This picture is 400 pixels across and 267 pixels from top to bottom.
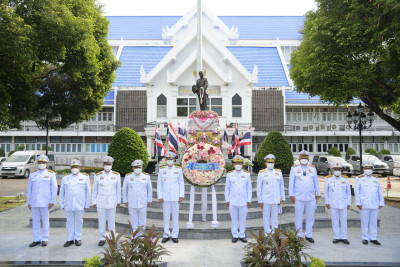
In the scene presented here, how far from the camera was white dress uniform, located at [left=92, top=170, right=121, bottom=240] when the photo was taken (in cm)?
780

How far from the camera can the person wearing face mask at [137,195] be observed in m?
7.95

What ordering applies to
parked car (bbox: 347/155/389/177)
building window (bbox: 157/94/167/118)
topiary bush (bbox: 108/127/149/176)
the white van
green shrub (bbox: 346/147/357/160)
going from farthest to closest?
green shrub (bbox: 346/147/357/160), parked car (bbox: 347/155/389/177), building window (bbox: 157/94/167/118), the white van, topiary bush (bbox: 108/127/149/176)

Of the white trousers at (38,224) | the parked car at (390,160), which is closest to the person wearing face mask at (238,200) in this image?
the white trousers at (38,224)

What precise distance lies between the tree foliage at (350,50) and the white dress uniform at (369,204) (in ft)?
11.2

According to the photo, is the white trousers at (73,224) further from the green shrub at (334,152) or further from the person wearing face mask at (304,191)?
the green shrub at (334,152)

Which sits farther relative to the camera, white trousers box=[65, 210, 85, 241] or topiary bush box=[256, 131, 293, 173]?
topiary bush box=[256, 131, 293, 173]

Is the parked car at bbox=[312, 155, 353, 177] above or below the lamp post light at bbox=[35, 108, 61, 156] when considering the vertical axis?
below

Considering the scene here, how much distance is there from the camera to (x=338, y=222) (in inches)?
318

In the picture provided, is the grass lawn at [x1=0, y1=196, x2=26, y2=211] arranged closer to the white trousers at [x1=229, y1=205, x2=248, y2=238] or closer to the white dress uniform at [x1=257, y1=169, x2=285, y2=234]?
the white trousers at [x1=229, y1=205, x2=248, y2=238]

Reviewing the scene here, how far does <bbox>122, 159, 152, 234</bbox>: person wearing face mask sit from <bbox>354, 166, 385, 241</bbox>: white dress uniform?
517 centimetres

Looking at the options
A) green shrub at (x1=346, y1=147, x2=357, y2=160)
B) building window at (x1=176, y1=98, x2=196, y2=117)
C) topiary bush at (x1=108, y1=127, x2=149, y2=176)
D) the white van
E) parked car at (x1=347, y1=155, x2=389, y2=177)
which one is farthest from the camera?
green shrub at (x1=346, y1=147, x2=357, y2=160)

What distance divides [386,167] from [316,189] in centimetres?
2105

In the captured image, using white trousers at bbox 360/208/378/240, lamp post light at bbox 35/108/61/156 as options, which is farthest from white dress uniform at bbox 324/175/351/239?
lamp post light at bbox 35/108/61/156

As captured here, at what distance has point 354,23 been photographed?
11227 millimetres
